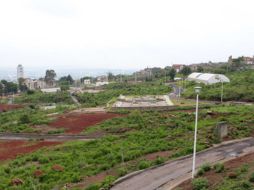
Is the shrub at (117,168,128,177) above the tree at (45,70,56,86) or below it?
below

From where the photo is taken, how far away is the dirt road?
57.7 ft

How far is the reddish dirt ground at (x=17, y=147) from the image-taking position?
2919 cm

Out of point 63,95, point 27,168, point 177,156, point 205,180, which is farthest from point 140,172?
point 63,95

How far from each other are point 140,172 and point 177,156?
3.58 meters

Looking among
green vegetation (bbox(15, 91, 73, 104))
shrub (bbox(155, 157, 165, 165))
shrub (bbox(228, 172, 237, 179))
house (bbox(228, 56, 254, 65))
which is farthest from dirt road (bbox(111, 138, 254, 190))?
house (bbox(228, 56, 254, 65))

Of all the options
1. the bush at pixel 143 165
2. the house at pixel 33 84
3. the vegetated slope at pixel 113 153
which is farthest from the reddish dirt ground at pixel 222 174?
the house at pixel 33 84

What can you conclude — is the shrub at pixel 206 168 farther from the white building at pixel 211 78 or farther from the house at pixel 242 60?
the house at pixel 242 60

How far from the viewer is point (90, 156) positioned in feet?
80.5

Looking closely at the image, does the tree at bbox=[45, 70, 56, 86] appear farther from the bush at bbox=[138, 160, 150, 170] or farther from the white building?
the bush at bbox=[138, 160, 150, 170]

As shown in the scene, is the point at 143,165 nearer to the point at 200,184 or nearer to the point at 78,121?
the point at 200,184

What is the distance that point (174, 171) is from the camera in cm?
1942

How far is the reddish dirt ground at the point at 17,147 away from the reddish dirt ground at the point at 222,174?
16.4 meters

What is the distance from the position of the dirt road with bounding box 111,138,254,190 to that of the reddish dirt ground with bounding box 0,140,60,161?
13.0 meters

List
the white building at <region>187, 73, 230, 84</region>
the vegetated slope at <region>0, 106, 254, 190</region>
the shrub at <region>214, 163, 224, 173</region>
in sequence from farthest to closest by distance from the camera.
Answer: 1. the white building at <region>187, 73, 230, 84</region>
2. the vegetated slope at <region>0, 106, 254, 190</region>
3. the shrub at <region>214, 163, 224, 173</region>
